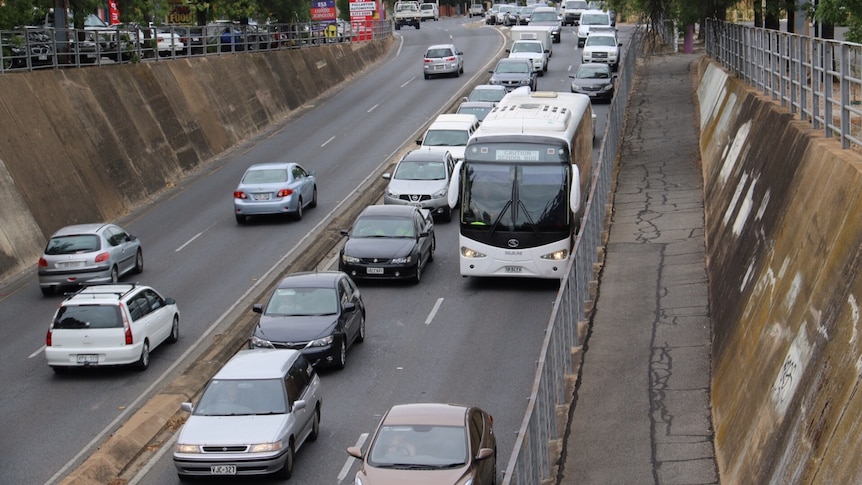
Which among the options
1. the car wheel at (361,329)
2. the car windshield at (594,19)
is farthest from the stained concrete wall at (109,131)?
the car windshield at (594,19)

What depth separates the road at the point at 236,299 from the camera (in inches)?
687

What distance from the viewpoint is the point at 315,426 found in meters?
17.1

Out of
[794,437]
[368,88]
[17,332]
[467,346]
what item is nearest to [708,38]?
[368,88]

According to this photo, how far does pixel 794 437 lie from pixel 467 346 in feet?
36.0

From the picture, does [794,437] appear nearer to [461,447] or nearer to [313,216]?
[461,447]

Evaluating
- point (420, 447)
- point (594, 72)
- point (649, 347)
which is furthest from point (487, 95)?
point (420, 447)

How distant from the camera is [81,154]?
1347 inches

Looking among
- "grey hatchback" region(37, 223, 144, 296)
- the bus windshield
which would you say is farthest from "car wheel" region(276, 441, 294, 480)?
"grey hatchback" region(37, 223, 144, 296)

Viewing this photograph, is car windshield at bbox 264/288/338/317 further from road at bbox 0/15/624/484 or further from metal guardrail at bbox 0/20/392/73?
metal guardrail at bbox 0/20/392/73

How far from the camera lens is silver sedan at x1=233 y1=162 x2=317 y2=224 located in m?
31.9

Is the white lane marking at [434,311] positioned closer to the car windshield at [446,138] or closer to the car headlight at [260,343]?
the car headlight at [260,343]

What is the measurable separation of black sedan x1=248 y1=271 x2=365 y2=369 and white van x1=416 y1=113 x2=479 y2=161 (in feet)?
50.9

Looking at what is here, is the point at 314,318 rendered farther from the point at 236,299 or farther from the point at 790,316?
the point at 790,316

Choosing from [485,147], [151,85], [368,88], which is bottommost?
[368,88]
